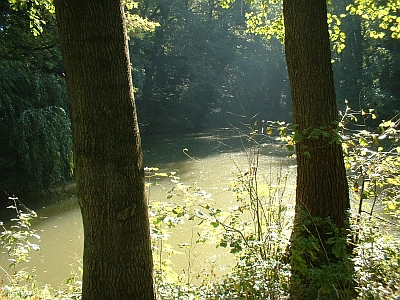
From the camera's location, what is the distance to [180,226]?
26.8 ft

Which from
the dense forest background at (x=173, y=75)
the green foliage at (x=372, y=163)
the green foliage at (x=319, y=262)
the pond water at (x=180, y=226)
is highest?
the dense forest background at (x=173, y=75)

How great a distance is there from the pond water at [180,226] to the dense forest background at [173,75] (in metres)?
1.18

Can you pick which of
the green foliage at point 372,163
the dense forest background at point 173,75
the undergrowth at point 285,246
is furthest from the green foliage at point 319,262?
the dense forest background at point 173,75

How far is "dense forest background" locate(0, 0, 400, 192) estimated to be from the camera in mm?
11039

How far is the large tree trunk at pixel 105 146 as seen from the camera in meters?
2.30

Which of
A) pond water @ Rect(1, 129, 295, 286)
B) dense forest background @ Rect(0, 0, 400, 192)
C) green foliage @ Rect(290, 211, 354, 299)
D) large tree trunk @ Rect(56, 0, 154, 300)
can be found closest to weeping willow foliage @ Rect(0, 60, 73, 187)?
dense forest background @ Rect(0, 0, 400, 192)

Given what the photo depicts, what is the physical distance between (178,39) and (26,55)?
2366 centimetres

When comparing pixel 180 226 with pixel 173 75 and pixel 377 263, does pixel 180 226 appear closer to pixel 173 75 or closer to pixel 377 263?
pixel 377 263

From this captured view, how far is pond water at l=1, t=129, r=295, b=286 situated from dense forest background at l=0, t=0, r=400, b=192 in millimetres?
1179

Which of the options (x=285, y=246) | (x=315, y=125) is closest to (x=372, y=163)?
(x=315, y=125)

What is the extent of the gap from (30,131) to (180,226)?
494 centimetres

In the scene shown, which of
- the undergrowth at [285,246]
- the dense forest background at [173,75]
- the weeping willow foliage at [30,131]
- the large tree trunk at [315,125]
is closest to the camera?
the undergrowth at [285,246]

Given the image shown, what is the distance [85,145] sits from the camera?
2354 millimetres

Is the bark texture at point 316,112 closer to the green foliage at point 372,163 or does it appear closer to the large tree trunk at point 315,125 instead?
the large tree trunk at point 315,125
